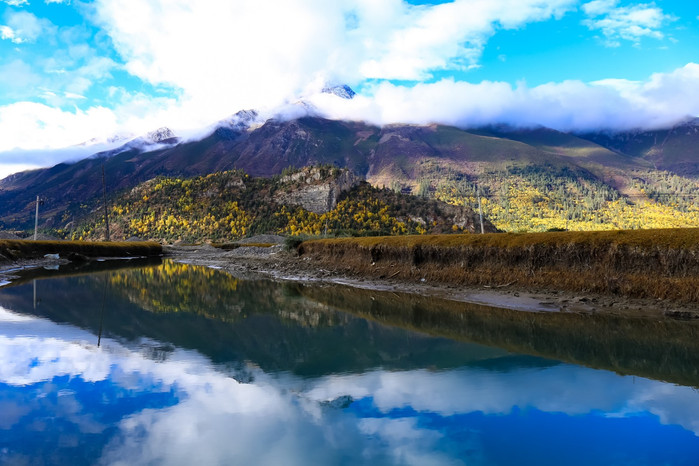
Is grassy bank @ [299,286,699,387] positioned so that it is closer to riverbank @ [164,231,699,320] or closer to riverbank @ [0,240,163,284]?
riverbank @ [164,231,699,320]

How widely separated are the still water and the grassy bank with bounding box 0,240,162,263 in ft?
115

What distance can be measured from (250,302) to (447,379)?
14415 millimetres

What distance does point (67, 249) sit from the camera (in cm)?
5684

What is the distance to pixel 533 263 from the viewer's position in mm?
20844

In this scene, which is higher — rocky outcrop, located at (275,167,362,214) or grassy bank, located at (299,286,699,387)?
rocky outcrop, located at (275,167,362,214)

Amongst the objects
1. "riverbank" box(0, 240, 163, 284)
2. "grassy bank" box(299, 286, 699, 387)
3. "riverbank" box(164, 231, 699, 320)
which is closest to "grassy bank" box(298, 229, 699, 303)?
"riverbank" box(164, 231, 699, 320)

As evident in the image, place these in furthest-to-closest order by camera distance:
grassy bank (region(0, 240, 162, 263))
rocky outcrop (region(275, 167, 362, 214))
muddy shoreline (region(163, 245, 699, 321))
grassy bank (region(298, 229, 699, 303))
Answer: rocky outcrop (region(275, 167, 362, 214)), grassy bank (region(0, 240, 162, 263)), grassy bank (region(298, 229, 699, 303)), muddy shoreline (region(163, 245, 699, 321))

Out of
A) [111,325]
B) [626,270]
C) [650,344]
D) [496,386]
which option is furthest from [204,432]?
[626,270]

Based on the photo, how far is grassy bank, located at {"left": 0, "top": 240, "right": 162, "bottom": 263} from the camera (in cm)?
4369

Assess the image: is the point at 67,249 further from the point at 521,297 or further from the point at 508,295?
the point at 521,297

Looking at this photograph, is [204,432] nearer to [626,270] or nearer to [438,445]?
[438,445]

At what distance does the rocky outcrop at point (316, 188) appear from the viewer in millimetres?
126750

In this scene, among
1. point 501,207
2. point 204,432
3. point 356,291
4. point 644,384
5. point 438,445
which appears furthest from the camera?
point 501,207

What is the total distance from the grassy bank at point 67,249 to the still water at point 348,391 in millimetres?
35164
